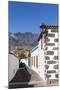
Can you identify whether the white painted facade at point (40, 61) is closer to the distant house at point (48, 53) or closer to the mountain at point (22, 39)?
the distant house at point (48, 53)

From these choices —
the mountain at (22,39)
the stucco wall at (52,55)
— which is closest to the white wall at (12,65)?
the mountain at (22,39)

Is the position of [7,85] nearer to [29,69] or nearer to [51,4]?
[29,69]

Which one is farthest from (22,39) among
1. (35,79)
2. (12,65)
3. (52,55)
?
(35,79)

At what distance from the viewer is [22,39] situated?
441 cm

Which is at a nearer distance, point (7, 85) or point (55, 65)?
point (7, 85)

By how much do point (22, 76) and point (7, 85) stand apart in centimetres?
34

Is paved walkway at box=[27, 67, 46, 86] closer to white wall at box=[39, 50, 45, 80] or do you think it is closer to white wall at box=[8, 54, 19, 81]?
white wall at box=[39, 50, 45, 80]

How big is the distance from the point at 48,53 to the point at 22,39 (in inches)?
20.6

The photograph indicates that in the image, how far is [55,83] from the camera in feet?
14.7

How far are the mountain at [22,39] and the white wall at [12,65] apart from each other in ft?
0.72

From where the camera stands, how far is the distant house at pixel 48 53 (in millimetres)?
4465

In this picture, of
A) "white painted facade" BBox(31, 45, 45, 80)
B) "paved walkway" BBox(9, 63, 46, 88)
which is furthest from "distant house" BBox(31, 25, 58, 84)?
"paved walkway" BBox(9, 63, 46, 88)

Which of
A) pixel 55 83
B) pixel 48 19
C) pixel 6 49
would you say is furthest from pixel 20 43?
pixel 55 83

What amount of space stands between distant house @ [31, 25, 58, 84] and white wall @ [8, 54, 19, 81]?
35cm
